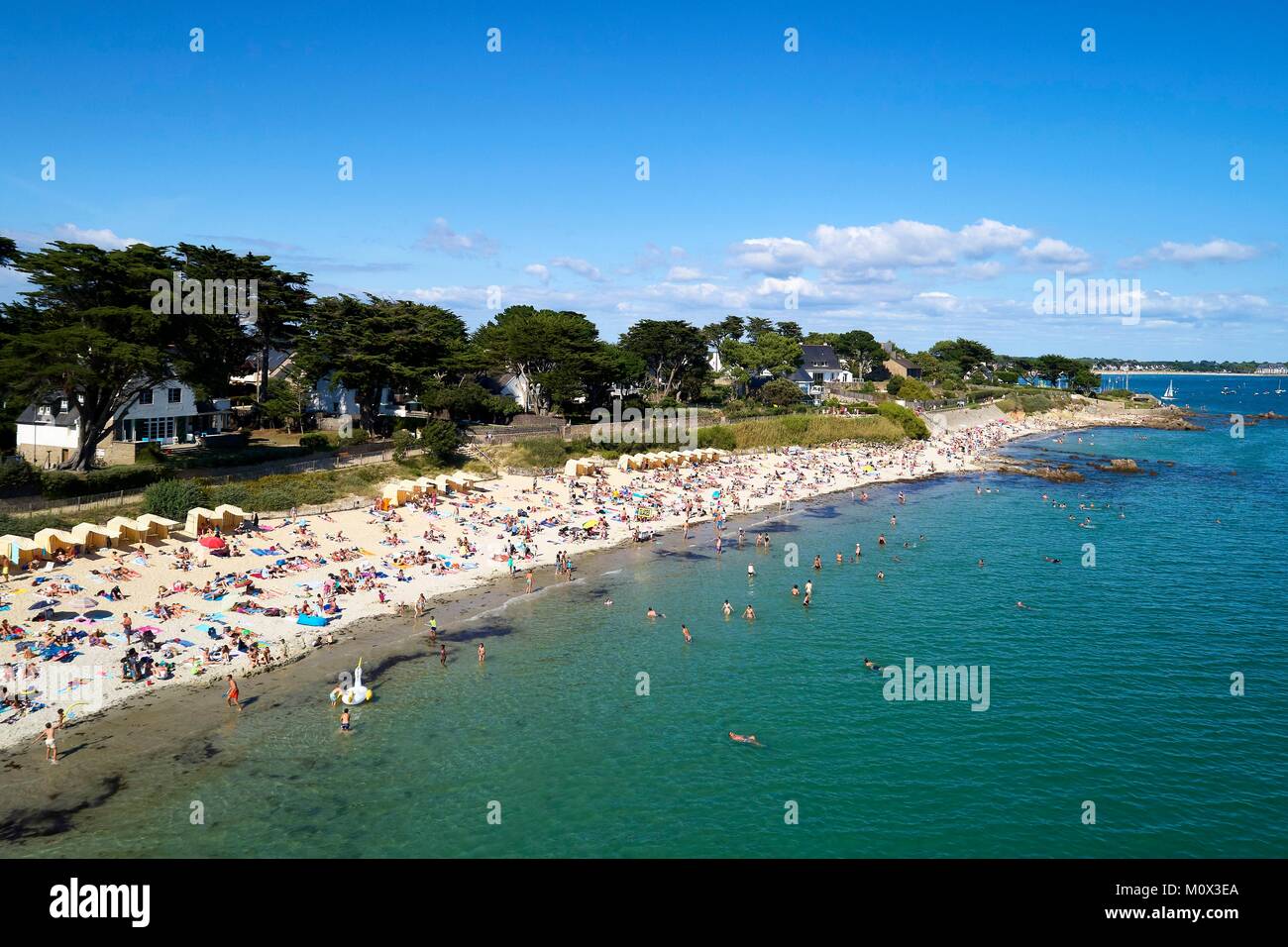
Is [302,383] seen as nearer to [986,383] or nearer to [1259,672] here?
[1259,672]

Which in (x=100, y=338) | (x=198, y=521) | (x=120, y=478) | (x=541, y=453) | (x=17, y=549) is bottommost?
(x=17, y=549)

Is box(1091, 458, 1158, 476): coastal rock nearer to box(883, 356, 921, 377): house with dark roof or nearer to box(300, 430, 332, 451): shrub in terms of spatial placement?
box(883, 356, 921, 377): house with dark roof

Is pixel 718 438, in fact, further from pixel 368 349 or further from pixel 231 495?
pixel 231 495

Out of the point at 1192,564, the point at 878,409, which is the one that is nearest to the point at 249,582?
the point at 1192,564

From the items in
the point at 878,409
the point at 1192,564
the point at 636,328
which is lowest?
the point at 1192,564

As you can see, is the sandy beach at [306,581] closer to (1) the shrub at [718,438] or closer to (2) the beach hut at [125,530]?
(2) the beach hut at [125,530]

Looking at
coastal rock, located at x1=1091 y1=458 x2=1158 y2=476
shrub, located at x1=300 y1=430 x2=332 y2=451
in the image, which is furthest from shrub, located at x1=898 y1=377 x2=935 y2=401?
shrub, located at x1=300 y1=430 x2=332 y2=451

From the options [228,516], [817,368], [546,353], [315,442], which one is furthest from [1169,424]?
[228,516]
